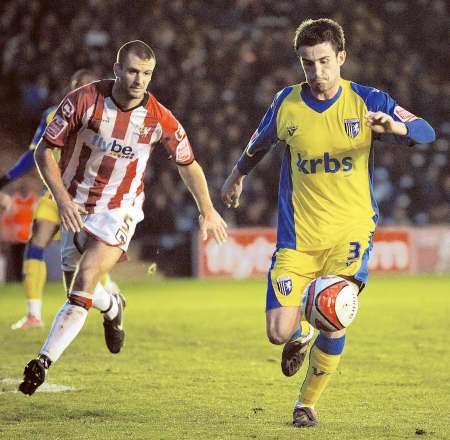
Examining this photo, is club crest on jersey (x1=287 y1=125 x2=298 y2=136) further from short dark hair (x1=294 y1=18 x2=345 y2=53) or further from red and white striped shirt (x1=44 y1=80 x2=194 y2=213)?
red and white striped shirt (x1=44 y1=80 x2=194 y2=213)

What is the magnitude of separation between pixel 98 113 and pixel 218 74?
14.6 m

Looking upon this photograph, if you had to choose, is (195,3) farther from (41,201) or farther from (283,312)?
(283,312)

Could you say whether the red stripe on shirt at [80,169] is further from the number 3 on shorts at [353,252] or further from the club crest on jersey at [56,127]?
the number 3 on shorts at [353,252]

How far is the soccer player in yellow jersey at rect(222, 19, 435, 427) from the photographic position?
19.9 feet

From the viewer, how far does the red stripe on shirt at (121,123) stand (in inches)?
277

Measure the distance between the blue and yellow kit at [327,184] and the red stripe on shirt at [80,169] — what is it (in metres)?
1.50

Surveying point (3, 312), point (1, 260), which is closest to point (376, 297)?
point (3, 312)

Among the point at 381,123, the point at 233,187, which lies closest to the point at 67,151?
the point at 233,187

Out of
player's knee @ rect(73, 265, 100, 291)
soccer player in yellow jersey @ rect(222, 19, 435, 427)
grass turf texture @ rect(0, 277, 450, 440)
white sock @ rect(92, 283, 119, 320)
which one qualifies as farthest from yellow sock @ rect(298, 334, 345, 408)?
white sock @ rect(92, 283, 119, 320)

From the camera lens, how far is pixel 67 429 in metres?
5.84

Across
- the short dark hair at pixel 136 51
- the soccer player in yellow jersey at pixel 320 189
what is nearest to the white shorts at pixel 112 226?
the short dark hair at pixel 136 51

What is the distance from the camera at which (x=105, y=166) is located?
7.35 metres

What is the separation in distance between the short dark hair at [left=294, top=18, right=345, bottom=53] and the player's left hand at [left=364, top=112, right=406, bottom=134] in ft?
1.76

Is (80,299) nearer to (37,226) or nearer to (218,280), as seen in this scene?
(37,226)
